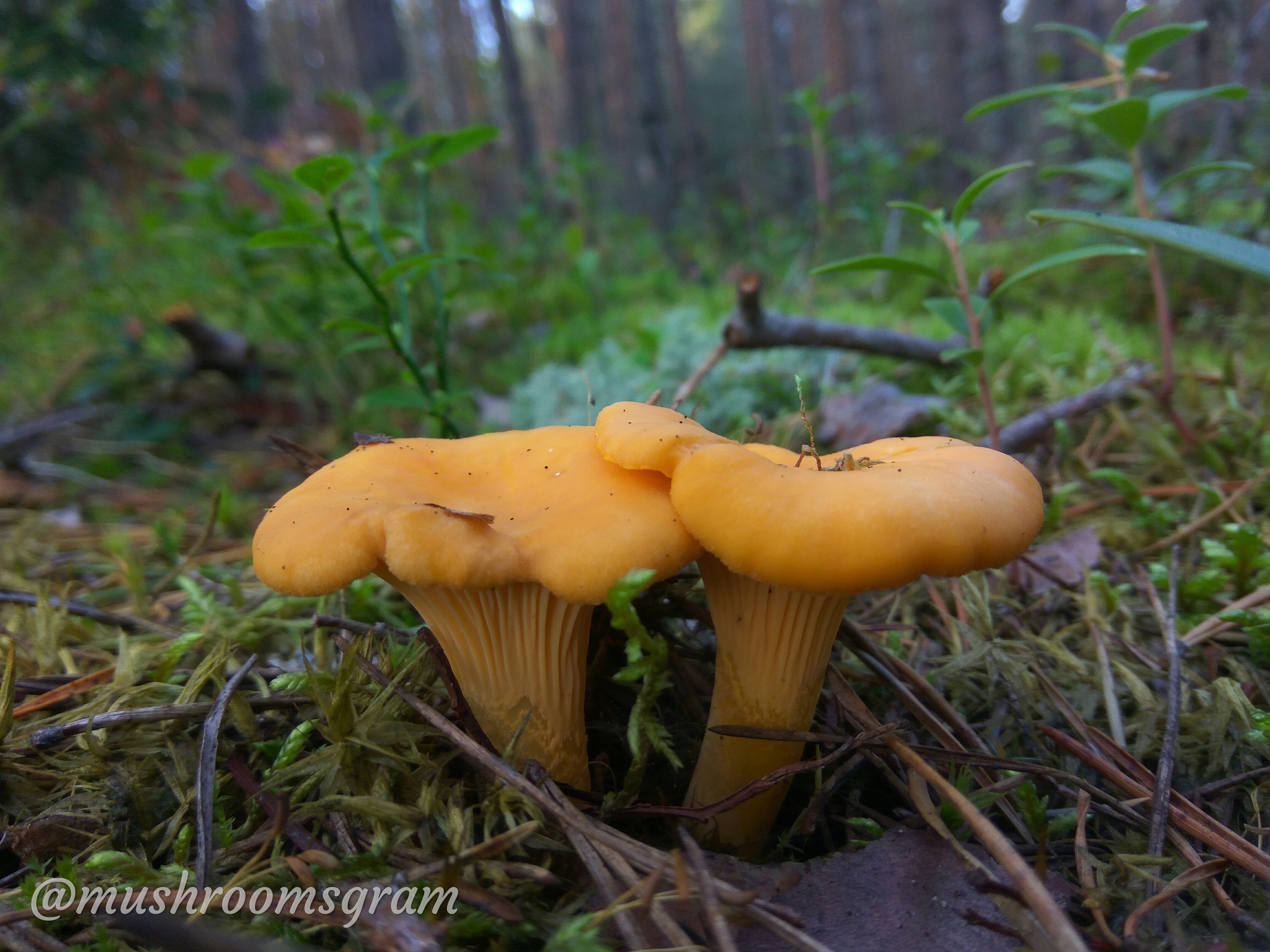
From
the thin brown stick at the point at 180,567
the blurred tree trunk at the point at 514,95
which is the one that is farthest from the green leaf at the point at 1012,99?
the blurred tree trunk at the point at 514,95

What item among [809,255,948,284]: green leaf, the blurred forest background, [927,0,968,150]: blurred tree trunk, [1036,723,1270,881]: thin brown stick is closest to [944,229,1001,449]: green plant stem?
[809,255,948,284]: green leaf

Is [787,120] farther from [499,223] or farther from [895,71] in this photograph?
[499,223]

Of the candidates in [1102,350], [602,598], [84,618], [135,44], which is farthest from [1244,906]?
[135,44]

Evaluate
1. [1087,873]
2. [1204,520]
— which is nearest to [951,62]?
[1204,520]

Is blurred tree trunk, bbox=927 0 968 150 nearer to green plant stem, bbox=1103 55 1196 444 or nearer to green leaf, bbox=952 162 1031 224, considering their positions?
green plant stem, bbox=1103 55 1196 444

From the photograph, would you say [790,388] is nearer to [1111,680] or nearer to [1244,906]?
[1111,680]
